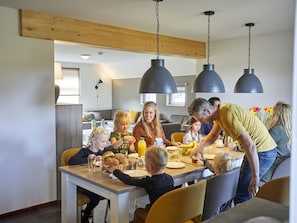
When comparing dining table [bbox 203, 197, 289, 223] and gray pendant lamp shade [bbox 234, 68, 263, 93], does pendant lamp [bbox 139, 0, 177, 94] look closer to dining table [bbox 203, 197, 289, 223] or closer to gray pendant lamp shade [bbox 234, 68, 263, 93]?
gray pendant lamp shade [bbox 234, 68, 263, 93]

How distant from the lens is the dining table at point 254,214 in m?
1.10

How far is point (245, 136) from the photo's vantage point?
2367 mm

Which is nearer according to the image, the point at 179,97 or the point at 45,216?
the point at 45,216

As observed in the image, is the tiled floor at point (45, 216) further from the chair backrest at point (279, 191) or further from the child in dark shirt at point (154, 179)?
the chair backrest at point (279, 191)

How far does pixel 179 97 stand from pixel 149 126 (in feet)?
16.8

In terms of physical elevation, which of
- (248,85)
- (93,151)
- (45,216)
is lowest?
(45,216)

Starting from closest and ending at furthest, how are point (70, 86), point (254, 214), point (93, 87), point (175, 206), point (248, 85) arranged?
point (254, 214) < point (175, 206) < point (248, 85) < point (70, 86) < point (93, 87)

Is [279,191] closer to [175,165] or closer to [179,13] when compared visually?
[175,165]

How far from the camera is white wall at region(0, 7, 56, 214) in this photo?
3314 mm

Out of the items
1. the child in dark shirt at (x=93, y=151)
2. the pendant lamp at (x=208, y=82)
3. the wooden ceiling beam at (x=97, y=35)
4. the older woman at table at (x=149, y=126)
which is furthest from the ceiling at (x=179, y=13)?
the child in dark shirt at (x=93, y=151)

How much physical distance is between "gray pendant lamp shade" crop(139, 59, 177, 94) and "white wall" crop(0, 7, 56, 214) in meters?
1.39

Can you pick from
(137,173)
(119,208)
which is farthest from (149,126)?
(119,208)

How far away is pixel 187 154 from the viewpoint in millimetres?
3115

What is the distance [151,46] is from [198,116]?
237 cm
